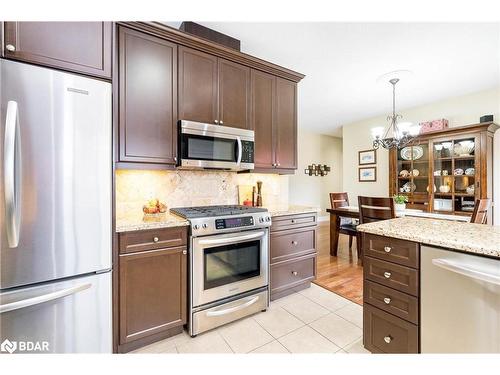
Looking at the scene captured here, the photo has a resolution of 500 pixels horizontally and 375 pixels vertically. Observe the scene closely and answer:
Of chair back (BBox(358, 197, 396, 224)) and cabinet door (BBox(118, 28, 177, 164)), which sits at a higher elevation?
cabinet door (BBox(118, 28, 177, 164))

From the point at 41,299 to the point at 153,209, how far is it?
36.3 inches

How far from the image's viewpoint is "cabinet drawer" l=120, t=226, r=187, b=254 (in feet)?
4.99

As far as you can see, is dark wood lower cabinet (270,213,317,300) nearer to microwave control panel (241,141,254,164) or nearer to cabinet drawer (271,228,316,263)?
cabinet drawer (271,228,316,263)

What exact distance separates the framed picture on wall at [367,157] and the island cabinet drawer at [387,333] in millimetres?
4381

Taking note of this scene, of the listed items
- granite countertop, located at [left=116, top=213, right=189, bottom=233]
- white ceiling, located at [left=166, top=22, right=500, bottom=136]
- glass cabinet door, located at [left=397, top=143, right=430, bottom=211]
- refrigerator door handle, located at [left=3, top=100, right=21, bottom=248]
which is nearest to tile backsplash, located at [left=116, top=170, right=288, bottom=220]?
granite countertop, located at [left=116, top=213, right=189, bottom=233]

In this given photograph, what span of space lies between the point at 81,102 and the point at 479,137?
16.0 ft

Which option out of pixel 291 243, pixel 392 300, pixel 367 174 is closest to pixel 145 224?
pixel 291 243

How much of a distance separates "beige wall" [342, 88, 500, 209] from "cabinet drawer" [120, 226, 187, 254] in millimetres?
4699

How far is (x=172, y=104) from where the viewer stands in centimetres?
197

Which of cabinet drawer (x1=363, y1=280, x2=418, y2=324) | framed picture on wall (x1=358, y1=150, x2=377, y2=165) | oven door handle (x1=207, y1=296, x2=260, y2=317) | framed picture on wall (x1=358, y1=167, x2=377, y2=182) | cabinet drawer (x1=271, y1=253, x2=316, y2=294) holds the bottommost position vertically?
oven door handle (x1=207, y1=296, x2=260, y2=317)

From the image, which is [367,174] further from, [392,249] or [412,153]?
[392,249]
